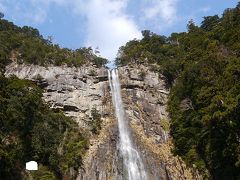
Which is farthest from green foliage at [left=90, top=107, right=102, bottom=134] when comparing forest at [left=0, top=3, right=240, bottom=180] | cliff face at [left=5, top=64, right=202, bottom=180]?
forest at [left=0, top=3, right=240, bottom=180]

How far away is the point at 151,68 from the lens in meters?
47.4

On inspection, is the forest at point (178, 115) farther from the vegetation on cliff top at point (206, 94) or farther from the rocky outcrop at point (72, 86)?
the rocky outcrop at point (72, 86)

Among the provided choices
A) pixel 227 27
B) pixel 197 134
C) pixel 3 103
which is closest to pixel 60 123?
pixel 3 103

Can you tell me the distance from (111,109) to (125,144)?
18.8ft

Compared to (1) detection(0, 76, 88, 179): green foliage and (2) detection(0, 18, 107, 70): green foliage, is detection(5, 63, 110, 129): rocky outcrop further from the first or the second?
(1) detection(0, 76, 88, 179): green foliage

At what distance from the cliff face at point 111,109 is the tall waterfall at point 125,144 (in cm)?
50

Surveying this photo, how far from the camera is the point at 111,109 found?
41.3 m

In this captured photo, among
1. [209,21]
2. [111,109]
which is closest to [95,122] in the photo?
[111,109]

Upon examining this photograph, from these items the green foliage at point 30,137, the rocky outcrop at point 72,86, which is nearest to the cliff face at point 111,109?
the rocky outcrop at point 72,86

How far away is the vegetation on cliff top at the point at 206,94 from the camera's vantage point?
27.6 meters

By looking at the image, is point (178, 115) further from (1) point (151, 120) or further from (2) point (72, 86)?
(2) point (72, 86)

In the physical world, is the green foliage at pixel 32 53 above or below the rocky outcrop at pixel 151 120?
above

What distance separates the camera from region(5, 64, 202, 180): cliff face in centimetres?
3331

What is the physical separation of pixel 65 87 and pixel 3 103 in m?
15.5
